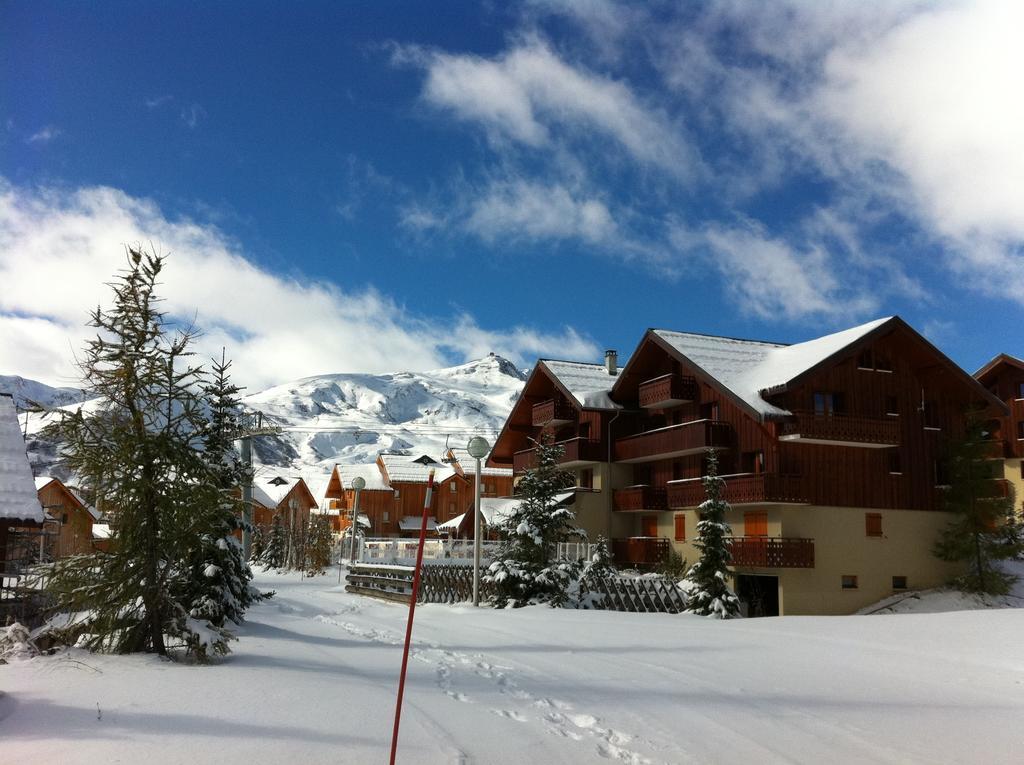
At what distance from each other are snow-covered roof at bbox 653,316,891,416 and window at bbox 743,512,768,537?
14.4 ft

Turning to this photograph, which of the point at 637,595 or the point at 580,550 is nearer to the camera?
the point at 637,595

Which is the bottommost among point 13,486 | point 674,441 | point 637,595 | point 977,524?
point 637,595

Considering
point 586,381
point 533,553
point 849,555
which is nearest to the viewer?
point 533,553

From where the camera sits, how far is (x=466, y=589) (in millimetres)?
28891

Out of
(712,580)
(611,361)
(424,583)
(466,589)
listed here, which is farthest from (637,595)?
(611,361)

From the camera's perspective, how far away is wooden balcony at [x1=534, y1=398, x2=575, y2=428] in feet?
148

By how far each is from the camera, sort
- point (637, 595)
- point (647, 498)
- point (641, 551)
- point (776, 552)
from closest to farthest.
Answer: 1. point (637, 595)
2. point (776, 552)
3. point (641, 551)
4. point (647, 498)

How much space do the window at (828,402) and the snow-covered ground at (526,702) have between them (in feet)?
55.4

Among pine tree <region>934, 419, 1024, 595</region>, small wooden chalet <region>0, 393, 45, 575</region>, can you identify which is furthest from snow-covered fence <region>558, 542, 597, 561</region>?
small wooden chalet <region>0, 393, 45, 575</region>

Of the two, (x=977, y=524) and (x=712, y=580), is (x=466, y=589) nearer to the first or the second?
(x=712, y=580)

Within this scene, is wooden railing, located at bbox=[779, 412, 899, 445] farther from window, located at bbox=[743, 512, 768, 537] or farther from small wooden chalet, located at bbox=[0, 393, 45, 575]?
small wooden chalet, located at bbox=[0, 393, 45, 575]

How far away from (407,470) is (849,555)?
186 feet

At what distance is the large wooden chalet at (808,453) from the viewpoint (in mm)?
32125

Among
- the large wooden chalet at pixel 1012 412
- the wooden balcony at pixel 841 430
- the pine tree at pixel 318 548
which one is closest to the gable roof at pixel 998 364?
the large wooden chalet at pixel 1012 412
